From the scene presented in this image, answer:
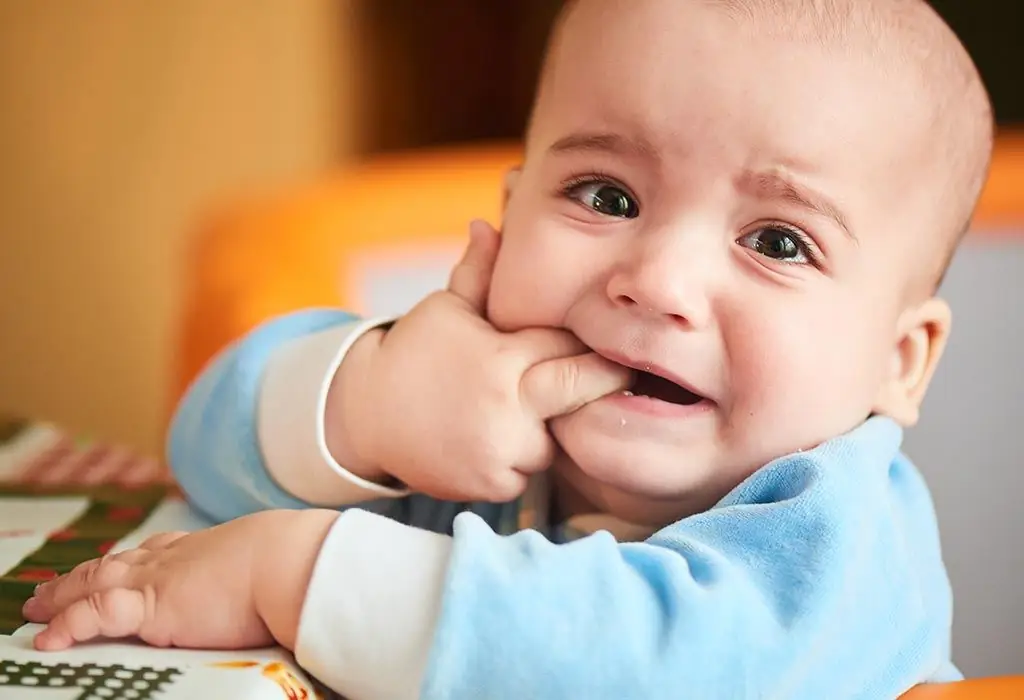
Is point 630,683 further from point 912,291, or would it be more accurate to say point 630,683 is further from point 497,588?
point 912,291

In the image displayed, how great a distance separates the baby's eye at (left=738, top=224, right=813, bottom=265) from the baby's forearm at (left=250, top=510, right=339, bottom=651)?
0.79 ft

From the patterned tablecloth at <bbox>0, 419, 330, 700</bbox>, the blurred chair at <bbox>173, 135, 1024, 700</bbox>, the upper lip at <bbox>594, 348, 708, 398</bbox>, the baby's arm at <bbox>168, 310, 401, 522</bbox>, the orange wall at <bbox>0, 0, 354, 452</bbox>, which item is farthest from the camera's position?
the orange wall at <bbox>0, 0, 354, 452</bbox>

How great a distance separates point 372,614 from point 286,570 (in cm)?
5

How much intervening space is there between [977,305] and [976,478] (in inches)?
6.2

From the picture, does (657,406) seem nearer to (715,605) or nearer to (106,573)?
(715,605)

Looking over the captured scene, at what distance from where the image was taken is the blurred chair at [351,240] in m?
1.01

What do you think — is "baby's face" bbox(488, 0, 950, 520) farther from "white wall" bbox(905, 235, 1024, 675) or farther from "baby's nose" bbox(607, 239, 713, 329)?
"white wall" bbox(905, 235, 1024, 675)

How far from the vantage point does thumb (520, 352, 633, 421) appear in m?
0.61

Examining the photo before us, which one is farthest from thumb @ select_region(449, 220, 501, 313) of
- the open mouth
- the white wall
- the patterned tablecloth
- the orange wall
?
the orange wall

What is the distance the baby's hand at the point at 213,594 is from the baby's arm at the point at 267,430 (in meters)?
0.14

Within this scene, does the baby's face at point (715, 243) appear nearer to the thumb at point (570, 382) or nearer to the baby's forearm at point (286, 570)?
the thumb at point (570, 382)

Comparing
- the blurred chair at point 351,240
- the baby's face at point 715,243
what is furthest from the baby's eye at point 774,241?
the blurred chair at point 351,240

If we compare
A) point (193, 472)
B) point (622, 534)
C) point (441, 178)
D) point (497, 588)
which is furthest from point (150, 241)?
point (497, 588)

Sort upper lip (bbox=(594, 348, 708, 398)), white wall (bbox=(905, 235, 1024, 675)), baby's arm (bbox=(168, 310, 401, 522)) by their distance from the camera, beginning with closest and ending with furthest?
1. upper lip (bbox=(594, 348, 708, 398))
2. baby's arm (bbox=(168, 310, 401, 522))
3. white wall (bbox=(905, 235, 1024, 675))
